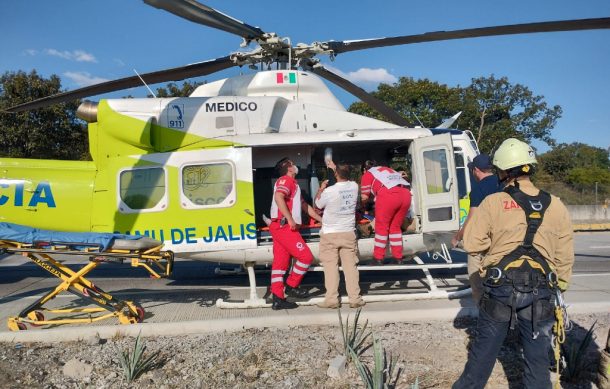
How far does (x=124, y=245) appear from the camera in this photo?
5.12 metres

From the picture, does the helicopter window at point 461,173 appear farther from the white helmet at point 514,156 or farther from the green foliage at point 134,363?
the green foliage at point 134,363

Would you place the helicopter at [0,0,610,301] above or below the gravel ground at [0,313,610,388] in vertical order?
above

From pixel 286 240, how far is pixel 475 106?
115 feet

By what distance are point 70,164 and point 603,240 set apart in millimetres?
14997

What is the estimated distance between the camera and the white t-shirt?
19.1 feet

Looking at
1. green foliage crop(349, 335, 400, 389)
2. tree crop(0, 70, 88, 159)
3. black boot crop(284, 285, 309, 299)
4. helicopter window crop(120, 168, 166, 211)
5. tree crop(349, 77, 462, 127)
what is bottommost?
black boot crop(284, 285, 309, 299)

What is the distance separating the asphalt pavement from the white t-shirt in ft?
3.46

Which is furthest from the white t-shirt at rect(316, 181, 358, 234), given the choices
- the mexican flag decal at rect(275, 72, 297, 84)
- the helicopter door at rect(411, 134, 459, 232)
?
the mexican flag decal at rect(275, 72, 297, 84)

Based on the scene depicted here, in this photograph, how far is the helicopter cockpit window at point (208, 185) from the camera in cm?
634

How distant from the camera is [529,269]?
2.93m

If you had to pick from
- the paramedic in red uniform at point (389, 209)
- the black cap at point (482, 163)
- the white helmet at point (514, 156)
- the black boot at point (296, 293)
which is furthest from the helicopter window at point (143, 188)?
the white helmet at point (514, 156)

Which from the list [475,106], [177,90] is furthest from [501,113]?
[177,90]

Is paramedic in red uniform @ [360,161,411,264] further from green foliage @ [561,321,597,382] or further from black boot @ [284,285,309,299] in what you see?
green foliage @ [561,321,597,382]

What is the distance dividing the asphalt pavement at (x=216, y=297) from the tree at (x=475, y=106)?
2504 cm
